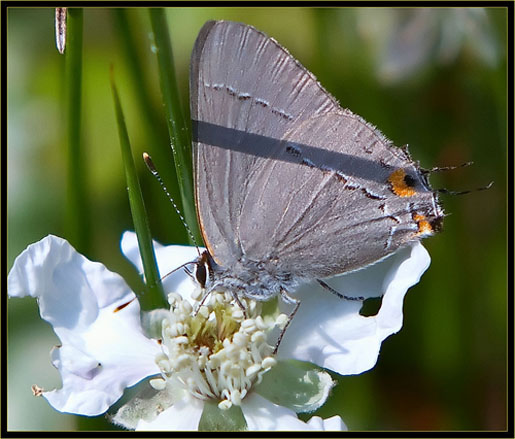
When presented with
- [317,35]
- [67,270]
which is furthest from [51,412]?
[317,35]

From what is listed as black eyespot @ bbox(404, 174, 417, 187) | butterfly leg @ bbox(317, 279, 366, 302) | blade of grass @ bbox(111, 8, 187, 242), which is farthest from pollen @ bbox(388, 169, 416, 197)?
blade of grass @ bbox(111, 8, 187, 242)

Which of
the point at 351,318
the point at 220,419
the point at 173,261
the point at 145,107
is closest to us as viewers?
the point at 220,419

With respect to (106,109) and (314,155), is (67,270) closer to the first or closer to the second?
(314,155)

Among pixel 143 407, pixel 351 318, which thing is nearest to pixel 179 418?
pixel 143 407

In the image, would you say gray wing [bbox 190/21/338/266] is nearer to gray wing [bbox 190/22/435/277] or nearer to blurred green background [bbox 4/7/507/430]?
gray wing [bbox 190/22/435/277]

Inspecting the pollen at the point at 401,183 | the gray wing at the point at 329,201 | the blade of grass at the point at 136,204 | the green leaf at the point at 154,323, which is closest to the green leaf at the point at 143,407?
the green leaf at the point at 154,323

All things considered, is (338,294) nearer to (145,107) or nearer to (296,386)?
(296,386)
